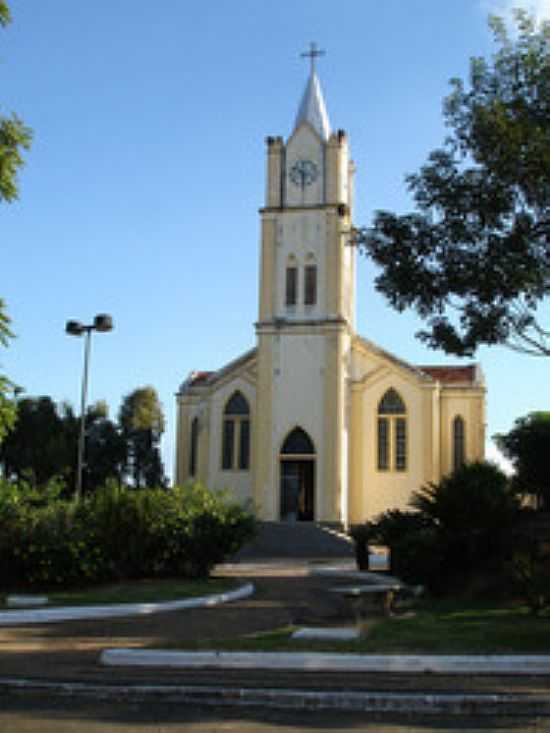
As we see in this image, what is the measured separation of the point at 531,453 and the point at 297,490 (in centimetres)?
1674

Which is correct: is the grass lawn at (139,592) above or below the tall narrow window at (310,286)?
below

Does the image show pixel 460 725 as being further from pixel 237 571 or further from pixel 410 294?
pixel 237 571

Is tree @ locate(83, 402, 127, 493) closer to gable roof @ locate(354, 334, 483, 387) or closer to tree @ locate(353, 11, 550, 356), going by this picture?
gable roof @ locate(354, 334, 483, 387)

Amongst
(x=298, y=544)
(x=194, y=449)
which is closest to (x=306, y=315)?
(x=194, y=449)

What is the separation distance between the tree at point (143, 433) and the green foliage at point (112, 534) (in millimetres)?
31020

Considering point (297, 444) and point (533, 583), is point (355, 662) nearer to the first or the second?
point (533, 583)

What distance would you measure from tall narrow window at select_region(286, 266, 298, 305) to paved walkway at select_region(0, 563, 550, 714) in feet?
80.5

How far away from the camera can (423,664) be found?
8.41 metres

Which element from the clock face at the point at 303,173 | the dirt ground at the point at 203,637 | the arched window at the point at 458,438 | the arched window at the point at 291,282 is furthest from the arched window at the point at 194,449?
the dirt ground at the point at 203,637

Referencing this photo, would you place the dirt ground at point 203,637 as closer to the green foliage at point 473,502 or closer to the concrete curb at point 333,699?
the concrete curb at point 333,699

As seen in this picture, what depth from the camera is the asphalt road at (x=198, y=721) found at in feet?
21.1

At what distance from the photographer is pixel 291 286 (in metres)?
38.6

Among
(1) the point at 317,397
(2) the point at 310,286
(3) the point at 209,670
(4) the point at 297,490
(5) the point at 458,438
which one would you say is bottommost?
(3) the point at 209,670

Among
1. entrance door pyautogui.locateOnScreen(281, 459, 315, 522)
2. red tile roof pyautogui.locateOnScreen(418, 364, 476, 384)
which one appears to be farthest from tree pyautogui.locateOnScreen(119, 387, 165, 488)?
red tile roof pyautogui.locateOnScreen(418, 364, 476, 384)
